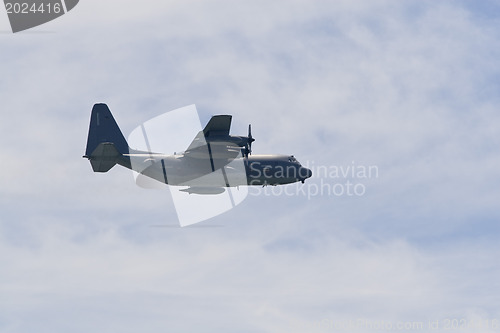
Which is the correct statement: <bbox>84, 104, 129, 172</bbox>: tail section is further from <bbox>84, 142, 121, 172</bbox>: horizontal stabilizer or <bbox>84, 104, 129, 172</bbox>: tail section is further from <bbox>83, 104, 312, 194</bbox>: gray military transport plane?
<bbox>84, 142, 121, 172</bbox>: horizontal stabilizer

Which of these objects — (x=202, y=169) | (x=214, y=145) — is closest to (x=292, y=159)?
(x=202, y=169)

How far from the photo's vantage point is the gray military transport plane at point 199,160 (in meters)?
64.4

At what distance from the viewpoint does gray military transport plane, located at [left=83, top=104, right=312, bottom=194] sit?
64438 millimetres

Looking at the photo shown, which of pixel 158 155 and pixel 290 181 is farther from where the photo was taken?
pixel 290 181

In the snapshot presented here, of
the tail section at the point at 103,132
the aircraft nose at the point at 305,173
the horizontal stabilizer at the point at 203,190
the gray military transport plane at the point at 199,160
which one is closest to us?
the gray military transport plane at the point at 199,160

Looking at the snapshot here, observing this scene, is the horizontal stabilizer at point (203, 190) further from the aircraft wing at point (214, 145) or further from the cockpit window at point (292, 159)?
the cockpit window at point (292, 159)

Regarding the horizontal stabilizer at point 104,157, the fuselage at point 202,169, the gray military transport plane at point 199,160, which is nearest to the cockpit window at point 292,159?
the gray military transport plane at point 199,160

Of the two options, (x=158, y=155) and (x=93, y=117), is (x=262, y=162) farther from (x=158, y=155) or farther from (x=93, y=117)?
(x=93, y=117)

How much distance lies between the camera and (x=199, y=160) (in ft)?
219

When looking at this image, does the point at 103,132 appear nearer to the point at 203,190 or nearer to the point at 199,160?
the point at 199,160

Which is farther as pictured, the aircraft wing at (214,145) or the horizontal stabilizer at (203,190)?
the horizontal stabilizer at (203,190)

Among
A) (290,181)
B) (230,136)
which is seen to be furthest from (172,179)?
(290,181)

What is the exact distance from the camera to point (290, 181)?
72438 mm

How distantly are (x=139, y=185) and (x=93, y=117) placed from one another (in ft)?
24.3
